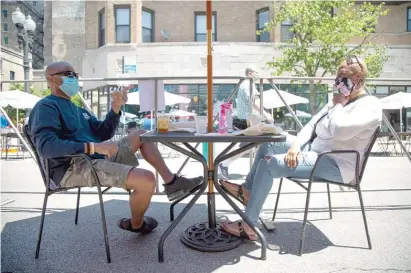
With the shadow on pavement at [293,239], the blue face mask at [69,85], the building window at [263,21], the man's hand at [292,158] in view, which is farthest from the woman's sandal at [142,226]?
the building window at [263,21]

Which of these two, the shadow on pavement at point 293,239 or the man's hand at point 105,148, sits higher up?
the man's hand at point 105,148

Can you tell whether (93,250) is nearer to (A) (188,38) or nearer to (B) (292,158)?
(B) (292,158)

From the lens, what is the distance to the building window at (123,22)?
2017 centimetres

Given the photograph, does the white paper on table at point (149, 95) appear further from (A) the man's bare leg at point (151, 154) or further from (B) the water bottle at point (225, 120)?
(B) the water bottle at point (225, 120)

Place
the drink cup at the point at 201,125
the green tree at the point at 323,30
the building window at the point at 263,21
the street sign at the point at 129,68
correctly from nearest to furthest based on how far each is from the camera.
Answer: the drink cup at the point at 201,125, the green tree at the point at 323,30, the street sign at the point at 129,68, the building window at the point at 263,21

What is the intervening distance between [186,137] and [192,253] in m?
0.97

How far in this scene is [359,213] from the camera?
4.19m

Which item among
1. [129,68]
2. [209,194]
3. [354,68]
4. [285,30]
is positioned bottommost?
[209,194]

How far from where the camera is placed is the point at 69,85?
330cm

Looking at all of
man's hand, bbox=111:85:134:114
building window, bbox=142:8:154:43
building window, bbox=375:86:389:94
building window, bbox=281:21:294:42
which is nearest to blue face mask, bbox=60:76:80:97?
man's hand, bbox=111:85:134:114

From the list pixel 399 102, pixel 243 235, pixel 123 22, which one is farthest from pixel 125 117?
pixel 123 22

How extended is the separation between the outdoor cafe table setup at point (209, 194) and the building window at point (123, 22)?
60.3ft

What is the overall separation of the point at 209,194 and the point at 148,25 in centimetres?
1908

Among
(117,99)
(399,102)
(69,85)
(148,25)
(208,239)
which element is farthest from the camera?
(148,25)
